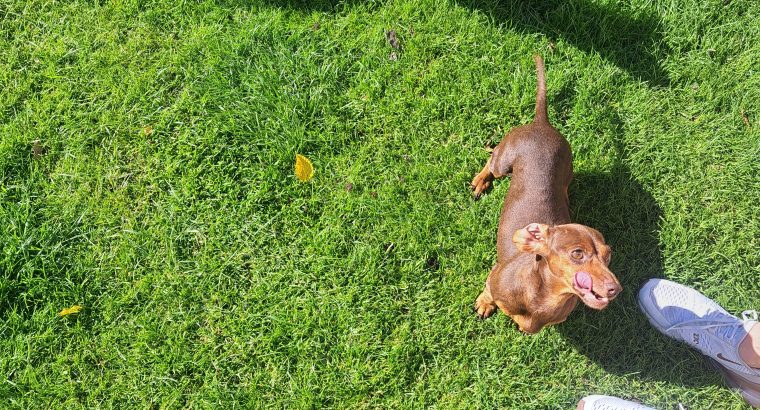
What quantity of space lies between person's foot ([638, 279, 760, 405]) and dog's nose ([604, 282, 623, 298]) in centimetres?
178

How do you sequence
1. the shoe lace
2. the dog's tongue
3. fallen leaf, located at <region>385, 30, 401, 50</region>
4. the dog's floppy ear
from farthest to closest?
fallen leaf, located at <region>385, 30, 401, 50</region> < the shoe lace < the dog's floppy ear < the dog's tongue

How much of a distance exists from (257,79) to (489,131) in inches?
68.0

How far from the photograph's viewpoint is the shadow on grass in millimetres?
4066

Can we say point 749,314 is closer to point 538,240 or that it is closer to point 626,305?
point 626,305

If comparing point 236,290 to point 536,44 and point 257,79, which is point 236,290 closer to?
point 257,79

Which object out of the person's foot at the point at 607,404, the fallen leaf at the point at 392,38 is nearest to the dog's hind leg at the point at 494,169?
the fallen leaf at the point at 392,38

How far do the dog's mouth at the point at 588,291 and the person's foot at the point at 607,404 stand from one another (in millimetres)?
1458

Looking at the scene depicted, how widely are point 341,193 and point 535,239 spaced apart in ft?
5.41

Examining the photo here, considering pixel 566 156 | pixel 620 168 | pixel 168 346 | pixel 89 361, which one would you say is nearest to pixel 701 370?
pixel 620 168

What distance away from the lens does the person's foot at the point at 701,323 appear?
392cm

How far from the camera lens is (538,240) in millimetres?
2924

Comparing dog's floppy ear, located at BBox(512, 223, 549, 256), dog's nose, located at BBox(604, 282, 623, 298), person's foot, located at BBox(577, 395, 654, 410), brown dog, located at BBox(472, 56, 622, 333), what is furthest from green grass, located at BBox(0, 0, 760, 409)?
dog's nose, located at BBox(604, 282, 623, 298)

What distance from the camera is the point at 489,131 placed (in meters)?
4.37

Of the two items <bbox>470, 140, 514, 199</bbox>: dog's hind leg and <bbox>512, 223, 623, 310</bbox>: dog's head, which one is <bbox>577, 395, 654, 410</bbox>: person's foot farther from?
<bbox>470, 140, 514, 199</bbox>: dog's hind leg
